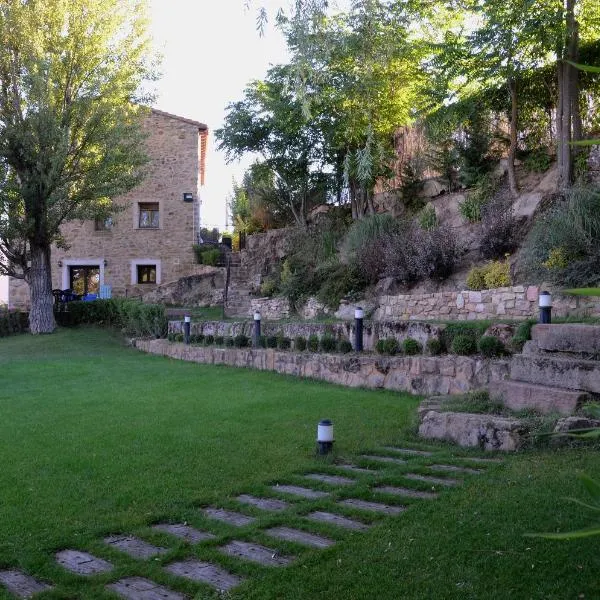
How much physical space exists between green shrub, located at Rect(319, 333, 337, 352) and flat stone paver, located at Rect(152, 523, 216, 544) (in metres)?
6.86

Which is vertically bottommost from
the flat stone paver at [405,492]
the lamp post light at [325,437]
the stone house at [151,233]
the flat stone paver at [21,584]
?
the flat stone paver at [21,584]

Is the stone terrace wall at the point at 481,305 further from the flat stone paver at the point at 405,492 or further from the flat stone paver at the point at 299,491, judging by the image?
the flat stone paver at the point at 299,491

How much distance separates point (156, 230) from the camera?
2691 centimetres

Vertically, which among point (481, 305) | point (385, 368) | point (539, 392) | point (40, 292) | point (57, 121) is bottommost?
point (385, 368)

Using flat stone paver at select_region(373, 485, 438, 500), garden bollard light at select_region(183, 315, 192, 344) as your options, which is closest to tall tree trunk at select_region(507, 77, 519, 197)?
garden bollard light at select_region(183, 315, 192, 344)

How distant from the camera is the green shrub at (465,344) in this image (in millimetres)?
8180

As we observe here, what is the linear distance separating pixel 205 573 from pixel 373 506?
4.30 feet

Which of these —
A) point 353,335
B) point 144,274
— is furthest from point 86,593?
point 144,274

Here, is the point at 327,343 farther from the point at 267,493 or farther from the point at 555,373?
the point at 267,493

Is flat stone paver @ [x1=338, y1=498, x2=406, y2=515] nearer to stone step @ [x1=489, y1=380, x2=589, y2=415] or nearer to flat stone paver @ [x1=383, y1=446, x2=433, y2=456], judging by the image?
flat stone paver @ [x1=383, y1=446, x2=433, y2=456]

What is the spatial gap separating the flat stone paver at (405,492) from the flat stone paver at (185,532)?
126 centimetres

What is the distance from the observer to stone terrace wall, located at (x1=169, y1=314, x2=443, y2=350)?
9.12 meters

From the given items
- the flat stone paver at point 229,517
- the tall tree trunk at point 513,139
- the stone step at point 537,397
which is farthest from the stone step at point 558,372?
the tall tree trunk at point 513,139

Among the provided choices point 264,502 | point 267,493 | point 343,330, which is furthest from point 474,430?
point 343,330
